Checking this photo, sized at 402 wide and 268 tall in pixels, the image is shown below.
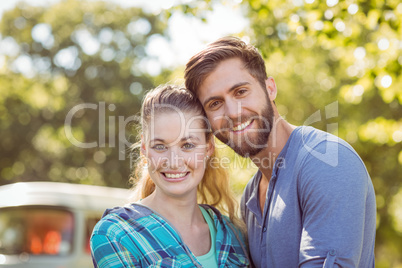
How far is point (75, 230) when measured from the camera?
589 centimetres

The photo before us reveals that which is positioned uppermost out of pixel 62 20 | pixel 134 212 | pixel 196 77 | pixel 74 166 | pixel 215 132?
pixel 62 20

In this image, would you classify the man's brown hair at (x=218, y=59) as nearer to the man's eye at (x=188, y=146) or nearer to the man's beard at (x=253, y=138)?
the man's beard at (x=253, y=138)

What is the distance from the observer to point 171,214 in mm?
2645

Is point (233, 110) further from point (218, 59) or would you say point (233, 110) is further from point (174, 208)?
point (174, 208)

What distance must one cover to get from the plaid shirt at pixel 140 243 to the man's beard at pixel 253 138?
546 mm

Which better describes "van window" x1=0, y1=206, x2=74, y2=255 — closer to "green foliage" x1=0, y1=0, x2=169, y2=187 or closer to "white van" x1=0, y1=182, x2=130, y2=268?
"white van" x1=0, y1=182, x2=130, y2=268

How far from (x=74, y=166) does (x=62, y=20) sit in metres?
6.86

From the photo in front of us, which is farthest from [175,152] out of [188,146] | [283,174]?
[283,174]

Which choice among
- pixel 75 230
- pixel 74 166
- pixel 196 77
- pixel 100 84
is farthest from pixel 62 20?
pixel 196 77

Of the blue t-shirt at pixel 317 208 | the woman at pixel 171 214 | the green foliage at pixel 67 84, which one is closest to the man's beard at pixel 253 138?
the woman at pixel 171 214

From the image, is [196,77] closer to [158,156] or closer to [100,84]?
[158,156]

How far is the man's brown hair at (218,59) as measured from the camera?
9.15 ft

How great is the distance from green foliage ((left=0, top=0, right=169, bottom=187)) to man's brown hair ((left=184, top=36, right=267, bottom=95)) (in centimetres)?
1952

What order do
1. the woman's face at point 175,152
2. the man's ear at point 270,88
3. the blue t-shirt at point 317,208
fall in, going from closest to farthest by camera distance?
the blue t-shirt at point 317,208 < the woman's face at point 175,152 < the man's ear at point 270,88
